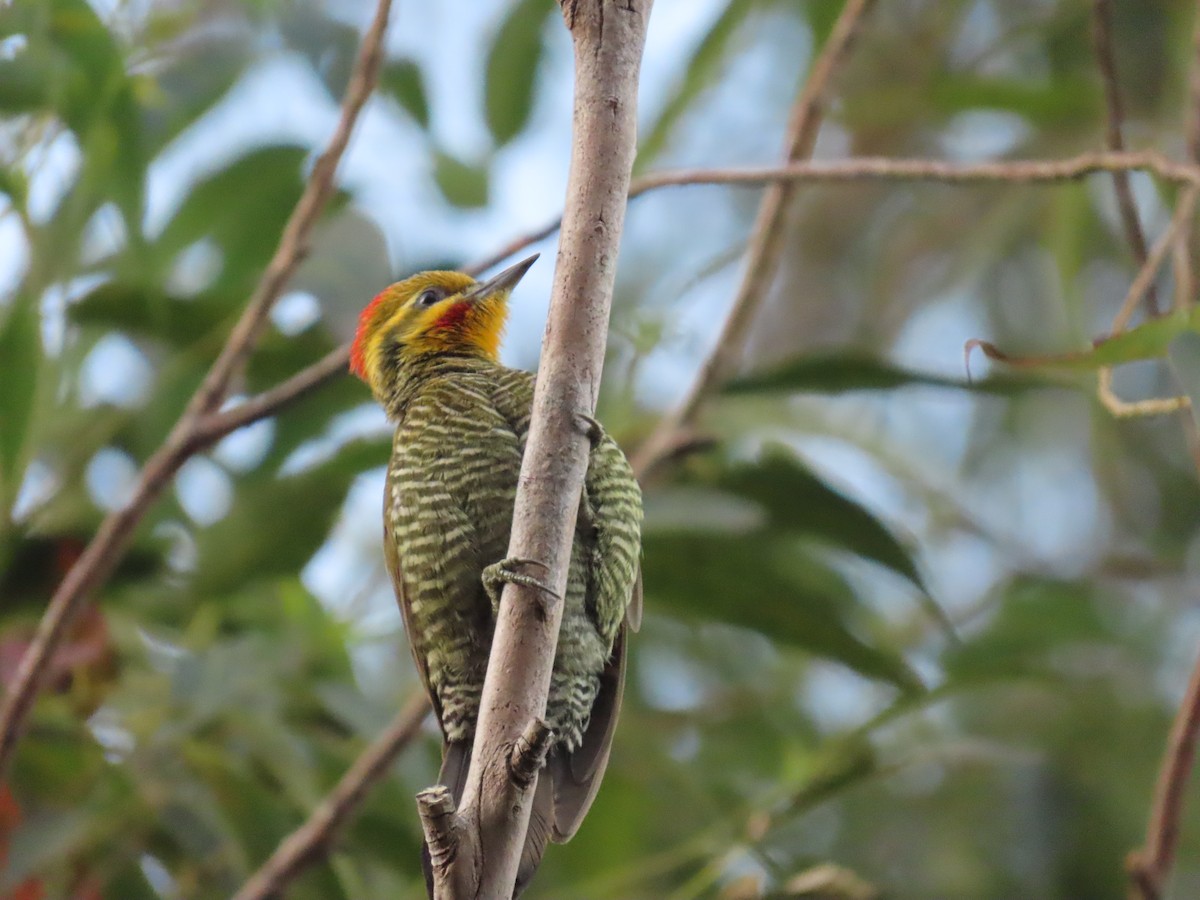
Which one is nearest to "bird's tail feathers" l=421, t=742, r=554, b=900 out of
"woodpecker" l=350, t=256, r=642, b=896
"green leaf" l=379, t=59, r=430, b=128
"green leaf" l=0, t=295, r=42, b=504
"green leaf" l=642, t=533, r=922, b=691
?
"woodpecker" l=350, t=256, r=642, b=896

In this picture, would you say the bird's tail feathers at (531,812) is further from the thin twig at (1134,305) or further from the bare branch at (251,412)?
the thin twig at (1134,305)

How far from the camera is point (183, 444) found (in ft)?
7.74

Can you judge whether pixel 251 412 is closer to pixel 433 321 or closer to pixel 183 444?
pixel 183 444

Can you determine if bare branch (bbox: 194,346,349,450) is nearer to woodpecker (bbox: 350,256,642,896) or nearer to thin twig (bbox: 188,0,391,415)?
thin twig (bbox: 188,0,391,415)

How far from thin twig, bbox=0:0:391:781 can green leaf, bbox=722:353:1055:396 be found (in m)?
0.95

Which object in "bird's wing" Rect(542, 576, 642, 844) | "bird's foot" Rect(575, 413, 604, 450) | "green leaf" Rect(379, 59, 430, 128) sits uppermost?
"green leaf" Rect(379, 59, 430, 128)

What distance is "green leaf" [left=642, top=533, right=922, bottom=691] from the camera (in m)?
2.66

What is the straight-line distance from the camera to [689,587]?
Answer: 9.09 feet

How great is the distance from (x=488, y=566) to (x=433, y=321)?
1.07 m

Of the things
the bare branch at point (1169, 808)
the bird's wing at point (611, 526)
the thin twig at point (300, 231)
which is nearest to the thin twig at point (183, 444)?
the thin twig at point (300, 231)

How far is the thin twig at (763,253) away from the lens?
8.71ft

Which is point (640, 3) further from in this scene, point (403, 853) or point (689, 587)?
point (403, 853)

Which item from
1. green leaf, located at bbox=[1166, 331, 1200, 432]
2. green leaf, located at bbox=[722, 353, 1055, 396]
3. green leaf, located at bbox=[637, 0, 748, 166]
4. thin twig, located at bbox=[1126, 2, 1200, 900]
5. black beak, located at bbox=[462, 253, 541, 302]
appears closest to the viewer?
green leaf, located at bbox=[1166, 331, 1200, 432]

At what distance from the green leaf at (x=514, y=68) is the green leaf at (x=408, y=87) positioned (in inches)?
6.3
